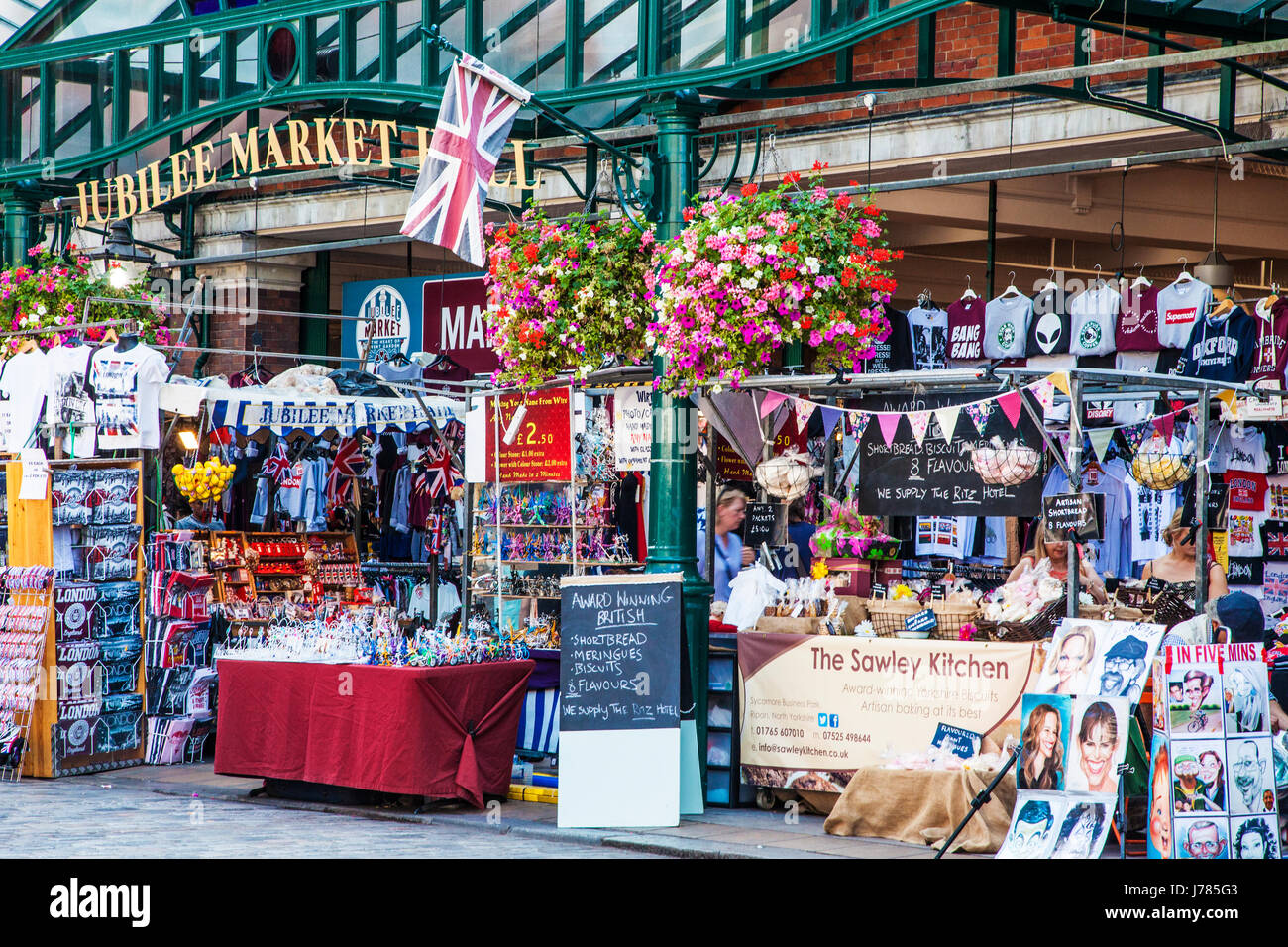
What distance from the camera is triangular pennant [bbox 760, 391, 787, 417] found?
9852 mm

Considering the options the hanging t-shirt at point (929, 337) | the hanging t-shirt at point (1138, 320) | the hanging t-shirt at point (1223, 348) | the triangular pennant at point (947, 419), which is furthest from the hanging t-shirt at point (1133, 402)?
the triangular pennant at point (947, 419)

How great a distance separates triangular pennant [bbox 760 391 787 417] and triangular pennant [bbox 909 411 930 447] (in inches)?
31.4

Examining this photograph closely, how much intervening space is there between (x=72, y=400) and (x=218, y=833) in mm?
4599

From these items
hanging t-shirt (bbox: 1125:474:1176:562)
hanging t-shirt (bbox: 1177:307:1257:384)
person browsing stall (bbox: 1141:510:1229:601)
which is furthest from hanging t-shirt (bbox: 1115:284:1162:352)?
person browsing stall (bbox: 1141:510:1229:601)

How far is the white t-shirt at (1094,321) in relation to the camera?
38.9 ft

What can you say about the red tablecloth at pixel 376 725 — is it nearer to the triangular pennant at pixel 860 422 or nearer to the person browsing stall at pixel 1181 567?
the triangular pennant at pixel 860 422

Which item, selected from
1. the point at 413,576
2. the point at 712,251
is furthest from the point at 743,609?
the point at 413,576

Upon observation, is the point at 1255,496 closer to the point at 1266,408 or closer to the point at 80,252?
the point at 1266,408

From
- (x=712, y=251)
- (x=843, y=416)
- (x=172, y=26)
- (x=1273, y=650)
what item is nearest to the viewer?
(x=712, y=251)

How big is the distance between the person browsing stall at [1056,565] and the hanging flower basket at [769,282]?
72.1 inches

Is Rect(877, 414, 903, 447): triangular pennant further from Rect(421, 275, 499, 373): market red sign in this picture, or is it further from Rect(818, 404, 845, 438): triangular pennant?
Rect(421, 275, 499, 373): market red sign

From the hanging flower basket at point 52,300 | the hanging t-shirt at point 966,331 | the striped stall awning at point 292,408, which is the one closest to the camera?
the hanging t-shirt at point 966,331

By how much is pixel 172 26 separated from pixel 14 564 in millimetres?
4668

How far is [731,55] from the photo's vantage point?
9664mm
